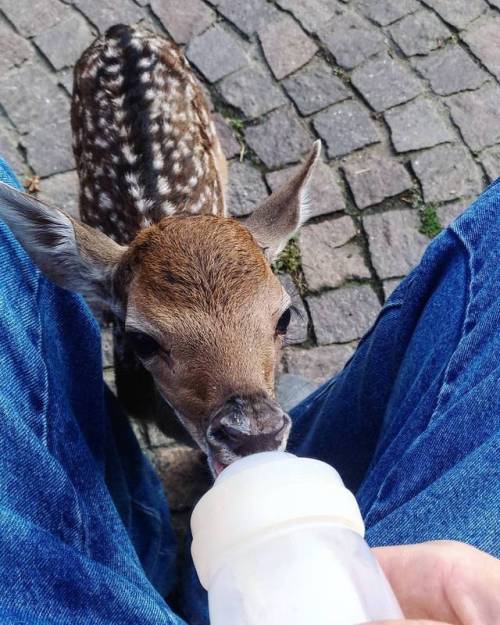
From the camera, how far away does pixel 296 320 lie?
10.9ft

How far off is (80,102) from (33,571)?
266cm

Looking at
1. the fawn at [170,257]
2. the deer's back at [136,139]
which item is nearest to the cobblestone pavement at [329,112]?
the deer's back at [136,139]

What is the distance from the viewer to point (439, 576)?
3.58 ft

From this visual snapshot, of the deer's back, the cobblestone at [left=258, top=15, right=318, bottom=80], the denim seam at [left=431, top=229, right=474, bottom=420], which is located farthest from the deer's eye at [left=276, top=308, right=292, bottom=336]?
the cobblestone at [left=258, top=15, right=318, bottom=80]

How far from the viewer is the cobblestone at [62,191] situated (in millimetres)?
3676

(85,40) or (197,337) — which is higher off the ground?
(85,40)

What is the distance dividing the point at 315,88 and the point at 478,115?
0.99 m

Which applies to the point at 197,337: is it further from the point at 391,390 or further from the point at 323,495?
the point at 323,495

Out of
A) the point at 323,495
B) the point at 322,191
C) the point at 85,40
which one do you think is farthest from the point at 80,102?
the point at 323,495

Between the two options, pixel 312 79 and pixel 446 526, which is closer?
pixel 446 526

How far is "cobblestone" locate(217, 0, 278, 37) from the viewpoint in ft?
13.4

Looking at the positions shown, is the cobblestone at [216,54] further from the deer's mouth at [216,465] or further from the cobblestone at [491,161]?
the deer's mouth at [216,465]

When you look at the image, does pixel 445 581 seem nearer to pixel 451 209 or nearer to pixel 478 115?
pixel 451 209

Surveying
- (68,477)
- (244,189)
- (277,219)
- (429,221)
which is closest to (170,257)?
(277,219)
